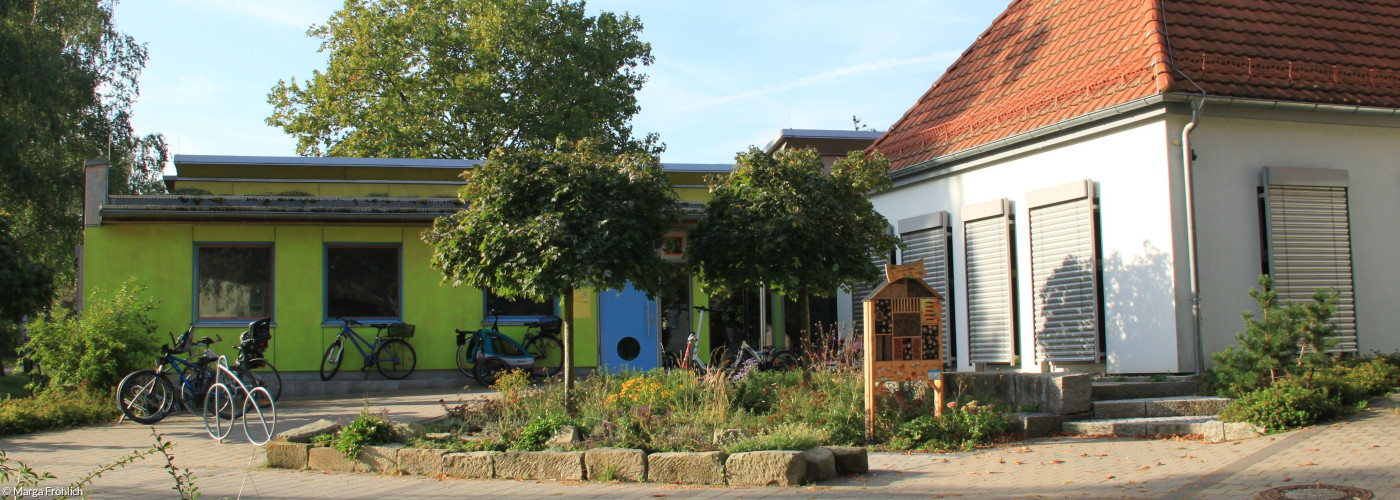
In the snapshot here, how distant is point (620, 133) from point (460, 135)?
18.2 ft

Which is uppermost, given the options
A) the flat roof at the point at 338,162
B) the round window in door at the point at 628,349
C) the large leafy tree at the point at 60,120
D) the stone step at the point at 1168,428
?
the large leafy tree at the point at 60,120

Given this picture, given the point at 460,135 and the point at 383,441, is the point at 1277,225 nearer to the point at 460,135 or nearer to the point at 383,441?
the point at 383,441

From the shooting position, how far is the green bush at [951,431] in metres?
8.69

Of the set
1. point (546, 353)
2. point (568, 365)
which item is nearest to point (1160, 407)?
point (568, 365)

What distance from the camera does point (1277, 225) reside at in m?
11.0

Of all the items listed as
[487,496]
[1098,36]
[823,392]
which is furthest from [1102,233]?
[487,496]

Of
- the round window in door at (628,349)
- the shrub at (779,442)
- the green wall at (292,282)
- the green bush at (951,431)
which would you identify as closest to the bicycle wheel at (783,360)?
the round window in door at (628,349)

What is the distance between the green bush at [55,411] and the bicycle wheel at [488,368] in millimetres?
4616

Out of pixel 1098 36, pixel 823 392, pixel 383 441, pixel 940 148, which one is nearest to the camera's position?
pixel 383 441

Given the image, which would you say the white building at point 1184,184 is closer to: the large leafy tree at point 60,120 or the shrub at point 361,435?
the shrub at point 361,435

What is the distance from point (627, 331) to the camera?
1659 cm

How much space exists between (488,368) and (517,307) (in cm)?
167

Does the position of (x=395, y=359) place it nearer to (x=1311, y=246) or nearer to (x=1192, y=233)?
(x=1192, y=233)

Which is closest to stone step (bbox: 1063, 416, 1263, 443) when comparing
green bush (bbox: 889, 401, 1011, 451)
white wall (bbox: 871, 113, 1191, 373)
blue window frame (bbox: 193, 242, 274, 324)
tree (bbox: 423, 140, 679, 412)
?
green bush (bbox: 889, 401, 1011, 451)
